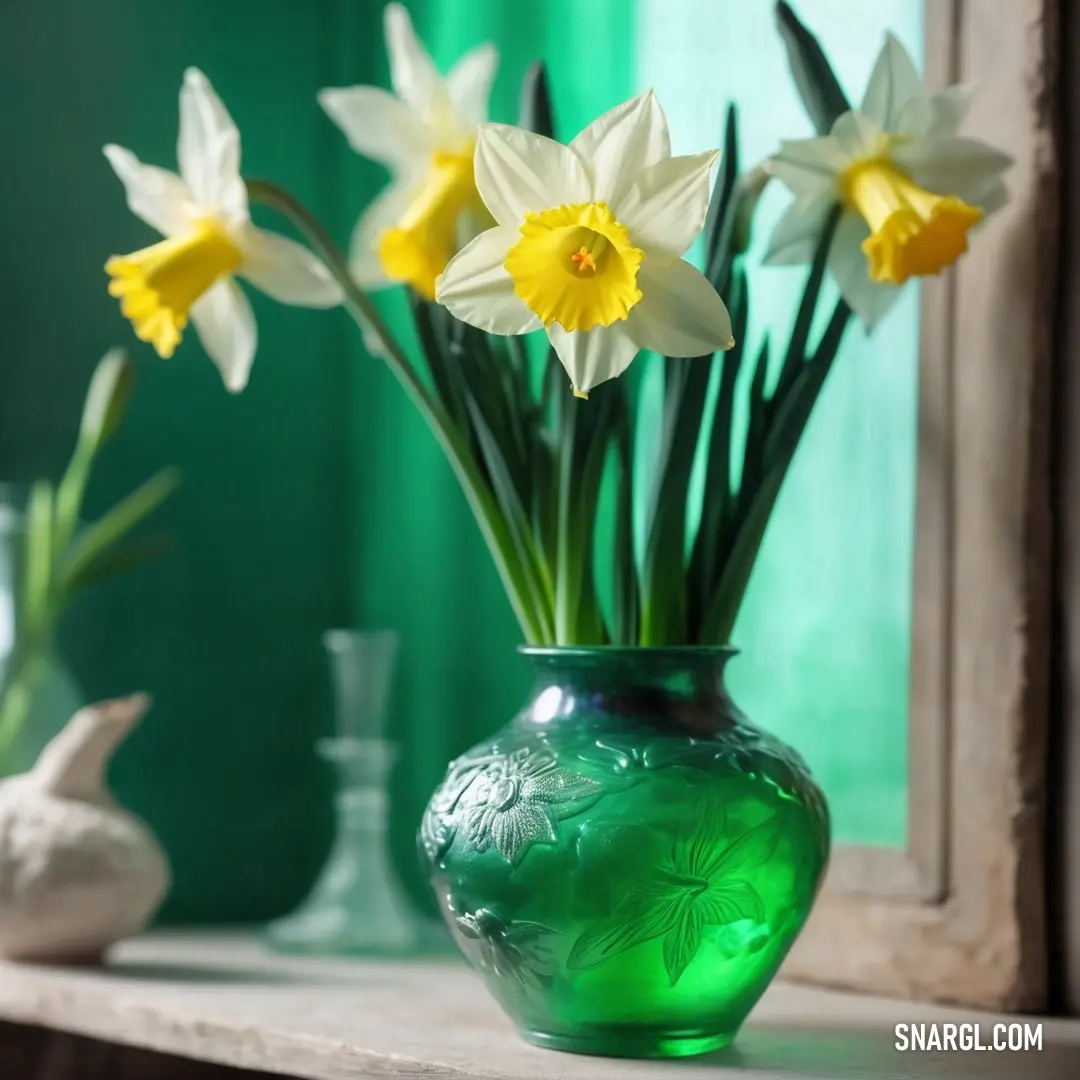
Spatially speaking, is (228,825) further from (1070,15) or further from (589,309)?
(1070,15)

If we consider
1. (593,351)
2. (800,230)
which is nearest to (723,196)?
(800,230)

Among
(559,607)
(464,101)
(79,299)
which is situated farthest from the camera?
(79,299)

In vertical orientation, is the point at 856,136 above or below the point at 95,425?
above

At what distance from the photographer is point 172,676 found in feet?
4.42

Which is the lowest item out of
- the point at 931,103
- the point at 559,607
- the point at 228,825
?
the point at 228,825

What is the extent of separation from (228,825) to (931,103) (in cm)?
87

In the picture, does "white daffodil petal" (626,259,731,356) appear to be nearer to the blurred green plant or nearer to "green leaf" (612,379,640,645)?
"green leaf" (612,379,640,645)

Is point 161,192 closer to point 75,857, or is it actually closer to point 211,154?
point 211,154

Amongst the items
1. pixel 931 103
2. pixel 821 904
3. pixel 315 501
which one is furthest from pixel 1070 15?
pixel 315 501

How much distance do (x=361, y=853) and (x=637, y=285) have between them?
0.64m

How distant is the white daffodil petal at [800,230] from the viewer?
88 centimetres

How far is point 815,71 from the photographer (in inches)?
35.0

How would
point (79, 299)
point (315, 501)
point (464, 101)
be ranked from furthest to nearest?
1. point (315, 501)
2. point (79, 299)
3. point (464, 101)

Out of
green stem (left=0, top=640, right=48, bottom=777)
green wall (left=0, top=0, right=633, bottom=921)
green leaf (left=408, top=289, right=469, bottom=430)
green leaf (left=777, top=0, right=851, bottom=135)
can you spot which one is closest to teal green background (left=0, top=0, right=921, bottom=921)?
green wall (left=0, top=0, right=633, bottom=921)
